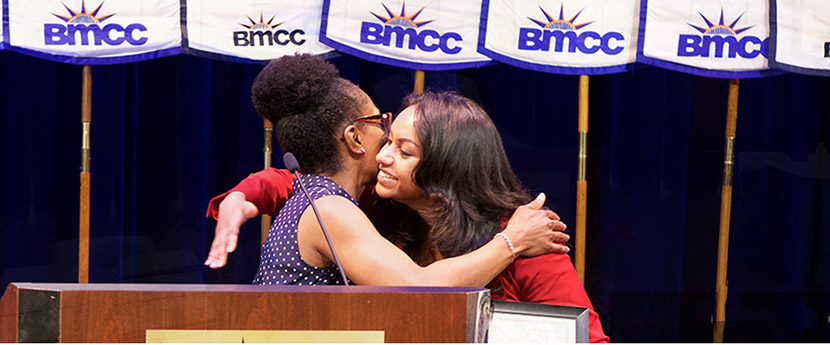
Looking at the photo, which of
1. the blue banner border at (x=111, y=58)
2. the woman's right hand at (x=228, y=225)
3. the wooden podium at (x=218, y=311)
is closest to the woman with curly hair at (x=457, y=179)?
the woman's right hand at (x=228, y=225)

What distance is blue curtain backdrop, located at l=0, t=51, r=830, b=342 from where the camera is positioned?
2.98 meters

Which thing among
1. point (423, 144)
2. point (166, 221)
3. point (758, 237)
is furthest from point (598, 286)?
point (423, 144)

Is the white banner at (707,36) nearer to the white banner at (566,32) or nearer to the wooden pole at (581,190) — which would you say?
the white banner at (566,32)

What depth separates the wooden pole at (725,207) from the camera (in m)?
2.98

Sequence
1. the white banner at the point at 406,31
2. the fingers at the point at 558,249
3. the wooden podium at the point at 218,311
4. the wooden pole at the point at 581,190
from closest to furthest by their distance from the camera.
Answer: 1. the wooden podium at the point at 218,311
2. the fingers at the point at 558,249
3. the white banner at the point at 406,31
4. the wooden pole at the point at 581,190

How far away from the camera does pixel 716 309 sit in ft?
10.1

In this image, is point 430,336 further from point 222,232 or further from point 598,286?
point 598,286

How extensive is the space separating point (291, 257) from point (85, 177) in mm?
1724

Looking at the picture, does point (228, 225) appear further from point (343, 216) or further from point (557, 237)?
point (557, 237)

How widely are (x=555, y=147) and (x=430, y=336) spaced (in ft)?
8.39

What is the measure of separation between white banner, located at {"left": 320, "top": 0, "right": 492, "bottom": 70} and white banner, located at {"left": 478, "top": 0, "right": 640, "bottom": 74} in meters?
0.07

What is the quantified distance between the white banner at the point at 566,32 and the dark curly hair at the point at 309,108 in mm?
1178

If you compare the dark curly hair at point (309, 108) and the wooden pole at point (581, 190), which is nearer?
the dark curly hair at point (309, 108)

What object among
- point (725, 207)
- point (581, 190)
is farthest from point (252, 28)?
point (725, 207)
